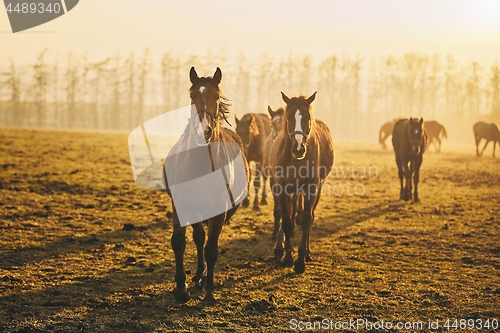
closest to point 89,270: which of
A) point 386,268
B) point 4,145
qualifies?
point 386,268

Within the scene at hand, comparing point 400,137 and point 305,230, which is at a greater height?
point 400,137

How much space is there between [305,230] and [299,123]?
5.66ft

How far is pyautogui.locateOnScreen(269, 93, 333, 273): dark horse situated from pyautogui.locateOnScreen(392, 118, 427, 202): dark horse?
763 cm

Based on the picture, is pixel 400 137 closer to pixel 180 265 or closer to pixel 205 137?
pixel 180 265

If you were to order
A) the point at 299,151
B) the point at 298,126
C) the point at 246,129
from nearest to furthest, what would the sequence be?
the point at 299,151, the point at 298,126, the point at 246,129

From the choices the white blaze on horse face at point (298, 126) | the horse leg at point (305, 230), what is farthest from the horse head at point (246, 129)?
the white blaze on horse face at point (298, 126)

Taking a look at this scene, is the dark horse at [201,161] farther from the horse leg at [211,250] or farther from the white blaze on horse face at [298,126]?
the white blaze on horse face at [298,126]

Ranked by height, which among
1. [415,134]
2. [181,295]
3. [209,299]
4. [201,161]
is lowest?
[209,299]

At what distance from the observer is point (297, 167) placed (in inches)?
301

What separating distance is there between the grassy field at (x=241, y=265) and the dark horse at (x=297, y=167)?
51 cm

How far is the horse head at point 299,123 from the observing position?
719 centimetres

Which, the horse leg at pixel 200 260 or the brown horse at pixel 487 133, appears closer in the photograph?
the horse leg at pixel 200 260

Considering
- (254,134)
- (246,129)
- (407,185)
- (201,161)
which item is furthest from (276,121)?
(407,185)

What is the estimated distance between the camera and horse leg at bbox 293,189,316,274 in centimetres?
741
